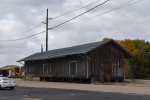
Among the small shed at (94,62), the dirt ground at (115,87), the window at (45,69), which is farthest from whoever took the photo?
the window at (45,69)

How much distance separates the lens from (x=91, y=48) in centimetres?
4925

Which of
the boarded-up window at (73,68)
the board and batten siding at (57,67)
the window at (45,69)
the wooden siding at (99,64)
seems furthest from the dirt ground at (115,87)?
the window at (45,69)

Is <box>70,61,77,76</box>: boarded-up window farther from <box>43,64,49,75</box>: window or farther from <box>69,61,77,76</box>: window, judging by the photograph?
<box>43,64,49,75</box>: window

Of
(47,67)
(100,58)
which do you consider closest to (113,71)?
(100,58)

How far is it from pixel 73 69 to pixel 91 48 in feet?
15.8

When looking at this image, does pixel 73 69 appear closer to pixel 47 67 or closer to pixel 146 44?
pixel 47 67

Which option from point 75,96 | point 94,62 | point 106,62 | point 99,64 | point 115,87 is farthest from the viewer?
point 106,62

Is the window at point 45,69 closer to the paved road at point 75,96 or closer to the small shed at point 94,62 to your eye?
the small shed at point 94,62

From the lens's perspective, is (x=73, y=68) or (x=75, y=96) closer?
(x=75, y=96)

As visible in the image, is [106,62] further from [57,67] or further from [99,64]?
[57,67]

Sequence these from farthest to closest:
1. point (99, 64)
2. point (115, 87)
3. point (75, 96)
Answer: point (99, 64) < point (115, 87) < point (75, 96)

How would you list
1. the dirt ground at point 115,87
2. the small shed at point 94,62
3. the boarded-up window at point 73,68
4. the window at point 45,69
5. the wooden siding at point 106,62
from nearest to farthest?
the dirt ground at point 115,87 < the small shed at point 94,62 < the wooden siding at point 106,62 < the boarded-up window at point 73,68 < the window at point 45,69

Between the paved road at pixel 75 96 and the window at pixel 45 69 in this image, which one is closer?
the paved road at pixel 75 96

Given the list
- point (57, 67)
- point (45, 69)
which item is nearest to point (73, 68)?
point (57, 67)
